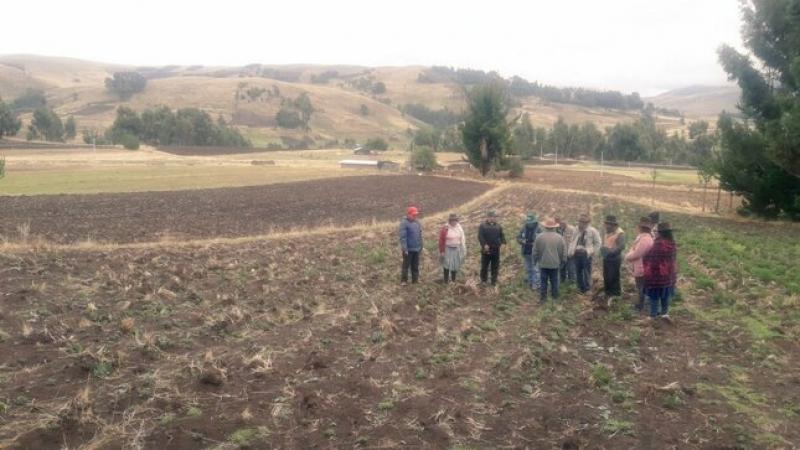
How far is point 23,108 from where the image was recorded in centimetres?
17300

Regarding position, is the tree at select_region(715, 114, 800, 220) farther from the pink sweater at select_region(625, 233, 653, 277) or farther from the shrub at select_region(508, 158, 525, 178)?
the shrub at select_region(508, 158, 525, 178)

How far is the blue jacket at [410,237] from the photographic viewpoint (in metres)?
14.8

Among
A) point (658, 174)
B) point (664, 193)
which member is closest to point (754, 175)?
point (664, 193)

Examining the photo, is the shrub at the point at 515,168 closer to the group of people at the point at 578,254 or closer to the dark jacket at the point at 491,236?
the group of people at the point at 578,254

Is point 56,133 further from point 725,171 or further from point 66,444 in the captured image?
point 66,444

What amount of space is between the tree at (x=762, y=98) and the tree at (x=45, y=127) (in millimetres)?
118774

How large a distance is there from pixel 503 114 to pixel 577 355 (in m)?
50.4

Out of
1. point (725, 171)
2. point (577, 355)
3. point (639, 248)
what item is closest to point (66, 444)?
point (577, 355)

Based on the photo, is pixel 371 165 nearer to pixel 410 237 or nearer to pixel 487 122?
pixel 487 122

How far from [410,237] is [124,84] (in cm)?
19061

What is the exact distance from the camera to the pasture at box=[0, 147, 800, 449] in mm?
7172

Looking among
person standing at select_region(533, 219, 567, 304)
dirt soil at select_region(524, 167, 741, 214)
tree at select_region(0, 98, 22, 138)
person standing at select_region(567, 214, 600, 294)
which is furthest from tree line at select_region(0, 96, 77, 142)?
person standing at select_region(567, 214, 600, 294)

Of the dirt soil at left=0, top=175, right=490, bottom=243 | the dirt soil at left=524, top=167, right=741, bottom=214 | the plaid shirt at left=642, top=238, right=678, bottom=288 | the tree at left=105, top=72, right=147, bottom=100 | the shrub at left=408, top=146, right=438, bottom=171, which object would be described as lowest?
the dirt soil at left=0, top=175, right=490, bottom=243

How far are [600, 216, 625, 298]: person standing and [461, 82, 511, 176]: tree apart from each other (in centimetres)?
4510
